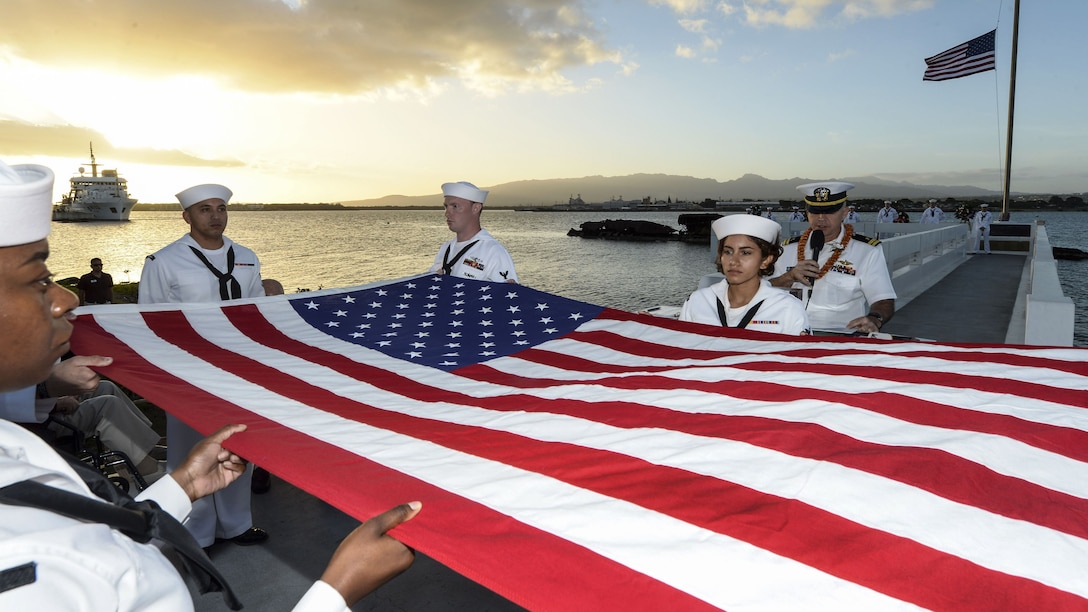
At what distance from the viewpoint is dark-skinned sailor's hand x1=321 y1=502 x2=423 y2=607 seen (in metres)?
1.25

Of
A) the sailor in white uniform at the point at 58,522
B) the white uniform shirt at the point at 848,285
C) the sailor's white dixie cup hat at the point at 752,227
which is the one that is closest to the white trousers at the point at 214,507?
the sailor in white uniform at the point at 58,522

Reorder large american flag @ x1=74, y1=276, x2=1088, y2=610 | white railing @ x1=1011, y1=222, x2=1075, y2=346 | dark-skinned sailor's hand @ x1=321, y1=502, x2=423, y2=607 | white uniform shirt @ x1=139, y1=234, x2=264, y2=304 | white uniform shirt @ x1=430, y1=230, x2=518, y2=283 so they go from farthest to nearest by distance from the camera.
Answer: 1. white uniform shirt @ x1=430, y1=230, x2=518, y2=283
2. white railing @ x1=1011, y1=222, x2=1075, y2=346
3. white uniform shirt @ x1=139, y1=234, x2=264, y2=304
4. large american flag @ x1=74, y1=276, x2=1088, y2=610
5. dark-skinned sailor's hand @ x1=321, y1=502, x2=423, y2=607

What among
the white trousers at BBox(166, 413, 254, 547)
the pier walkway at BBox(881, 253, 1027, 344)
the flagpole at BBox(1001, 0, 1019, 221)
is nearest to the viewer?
the white trousers at BBox(166, 413, 254, 547)

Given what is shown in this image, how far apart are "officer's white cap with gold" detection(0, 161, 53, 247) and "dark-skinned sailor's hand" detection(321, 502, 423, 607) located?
0.81m

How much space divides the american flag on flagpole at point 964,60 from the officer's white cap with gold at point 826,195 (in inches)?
634

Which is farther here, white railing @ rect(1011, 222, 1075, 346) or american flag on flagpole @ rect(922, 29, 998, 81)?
american flag on flagpole @ rect(922, 29, 998, 81)

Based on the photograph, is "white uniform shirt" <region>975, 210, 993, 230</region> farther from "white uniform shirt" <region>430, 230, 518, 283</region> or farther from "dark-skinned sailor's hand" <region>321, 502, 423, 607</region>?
"dark-skinned sailor's hand" <region>321, 502, 423, 607</region>

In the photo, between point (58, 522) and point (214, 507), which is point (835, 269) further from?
point (58, 522)

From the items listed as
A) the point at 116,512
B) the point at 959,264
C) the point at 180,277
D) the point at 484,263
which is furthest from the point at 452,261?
the point at 959,264

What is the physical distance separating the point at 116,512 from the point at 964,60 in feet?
73.9

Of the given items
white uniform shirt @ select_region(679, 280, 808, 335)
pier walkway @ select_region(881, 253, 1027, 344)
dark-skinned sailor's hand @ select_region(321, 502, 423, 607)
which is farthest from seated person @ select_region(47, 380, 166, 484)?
pier walkway @ select_region(881, 253, 1027, 344)

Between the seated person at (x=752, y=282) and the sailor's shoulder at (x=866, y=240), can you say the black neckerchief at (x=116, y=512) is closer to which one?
the seated person at (x=752, y=282)

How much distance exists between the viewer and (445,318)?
4.39m

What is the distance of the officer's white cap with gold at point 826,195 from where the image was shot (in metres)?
5.11
